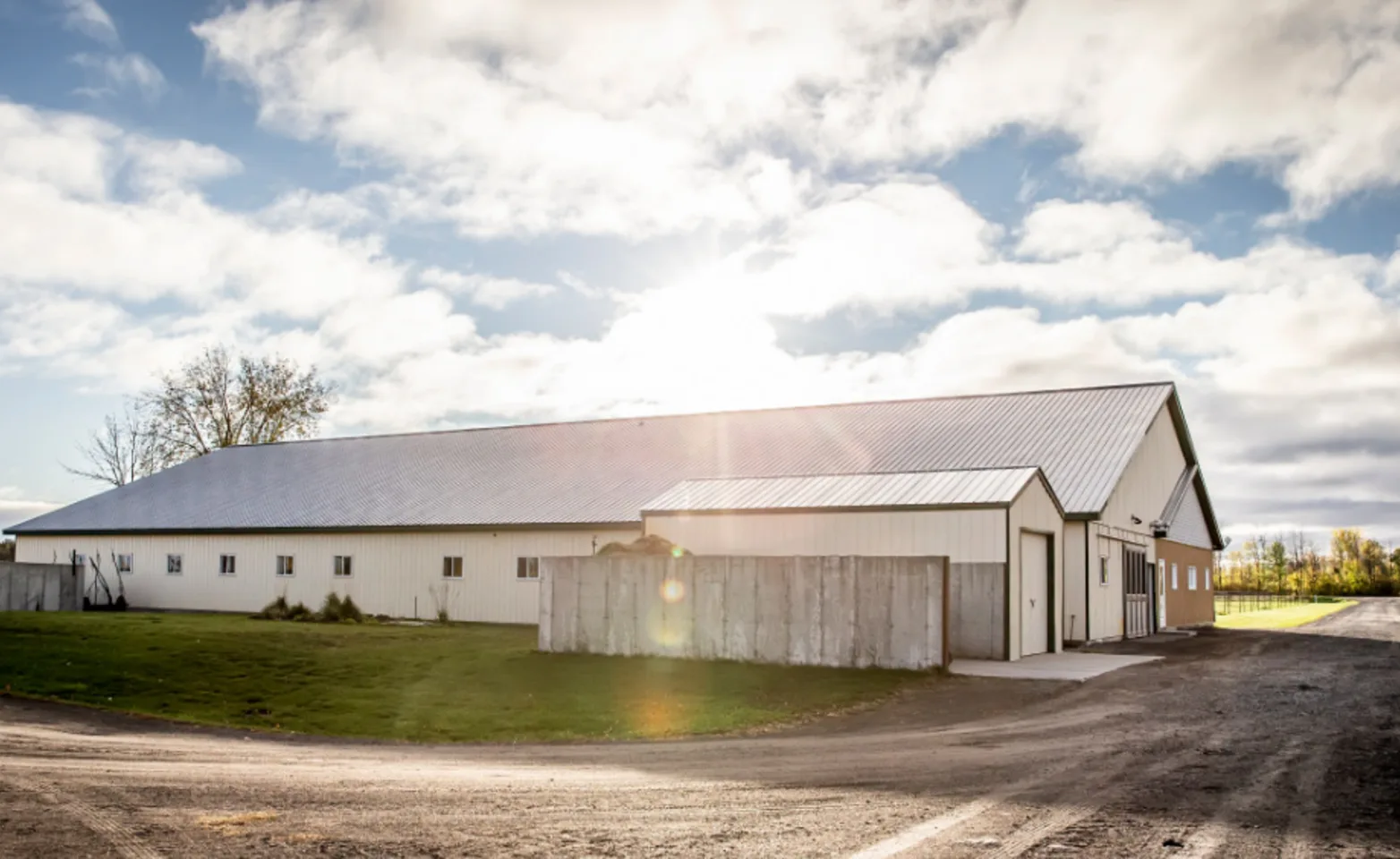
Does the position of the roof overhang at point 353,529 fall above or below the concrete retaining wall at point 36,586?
above

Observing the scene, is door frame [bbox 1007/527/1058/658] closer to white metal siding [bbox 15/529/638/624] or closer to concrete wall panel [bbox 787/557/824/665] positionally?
concrete wall panel [bbox 787/557/824/665]

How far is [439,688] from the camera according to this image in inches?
704

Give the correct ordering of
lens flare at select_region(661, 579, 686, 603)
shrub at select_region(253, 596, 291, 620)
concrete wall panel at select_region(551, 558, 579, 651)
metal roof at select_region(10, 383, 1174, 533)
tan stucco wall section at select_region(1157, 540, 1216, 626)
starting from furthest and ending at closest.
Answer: tan stucco wall section at select_region(1157, 540, 1216, 626)
shrub at select_region(253, 596, 291, 620)
metal roof at select_region(10, 383, 1174, 533)
concrete wall panel at select_region(551, 558, 579, 651)
lens flare at select_region(661, 579, 686, 603)

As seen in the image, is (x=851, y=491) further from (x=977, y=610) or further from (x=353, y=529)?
(x=353, y=529)

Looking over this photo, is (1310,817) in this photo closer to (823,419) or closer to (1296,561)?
(823,419)

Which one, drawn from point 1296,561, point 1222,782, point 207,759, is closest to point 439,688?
point 207,759

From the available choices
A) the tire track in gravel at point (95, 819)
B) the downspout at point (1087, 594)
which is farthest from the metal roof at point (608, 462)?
the tire track in gravel at point (95, 819)

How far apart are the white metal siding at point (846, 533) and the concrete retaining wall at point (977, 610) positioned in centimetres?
43

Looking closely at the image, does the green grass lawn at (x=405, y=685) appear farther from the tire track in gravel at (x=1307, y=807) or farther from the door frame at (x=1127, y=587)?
the door frame at (x=1127, y=587)

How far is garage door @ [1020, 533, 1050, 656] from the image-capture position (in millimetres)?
23156

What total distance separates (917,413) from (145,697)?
84.9 feet

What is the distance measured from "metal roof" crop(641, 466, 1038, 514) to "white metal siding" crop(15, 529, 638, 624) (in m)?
4.43

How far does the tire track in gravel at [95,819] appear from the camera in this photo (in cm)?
691

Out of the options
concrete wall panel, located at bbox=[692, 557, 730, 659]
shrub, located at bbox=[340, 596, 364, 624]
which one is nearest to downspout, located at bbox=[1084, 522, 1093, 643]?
concrete wall panel, located at bbox=[692, 557, 730, 659]
